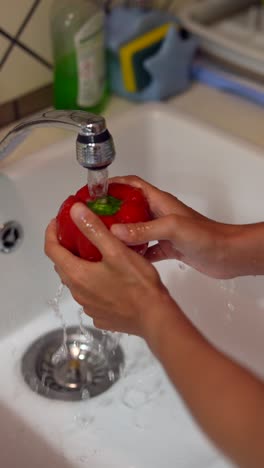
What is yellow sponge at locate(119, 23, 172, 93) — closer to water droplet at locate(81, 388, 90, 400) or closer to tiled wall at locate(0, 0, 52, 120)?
tiled wall at locate(0, 0, 52, 120)

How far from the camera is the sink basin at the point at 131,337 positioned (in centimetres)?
69

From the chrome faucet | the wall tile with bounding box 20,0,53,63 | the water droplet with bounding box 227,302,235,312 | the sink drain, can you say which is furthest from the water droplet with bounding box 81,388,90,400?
the wall tile with bounding box 20,0,53,63

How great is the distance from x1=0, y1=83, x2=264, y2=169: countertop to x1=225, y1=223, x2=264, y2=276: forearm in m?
0.23

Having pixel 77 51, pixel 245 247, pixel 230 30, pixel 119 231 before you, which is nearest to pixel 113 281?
pixel 119 231

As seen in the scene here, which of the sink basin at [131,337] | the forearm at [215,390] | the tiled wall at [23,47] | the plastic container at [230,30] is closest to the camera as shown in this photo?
the forearm at [215,390]

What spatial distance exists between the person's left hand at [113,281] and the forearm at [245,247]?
0.38ft

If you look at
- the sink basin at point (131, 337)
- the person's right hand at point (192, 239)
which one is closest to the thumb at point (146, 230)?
the person's right hand at point (192, 239)

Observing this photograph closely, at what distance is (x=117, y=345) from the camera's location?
81 centimetres

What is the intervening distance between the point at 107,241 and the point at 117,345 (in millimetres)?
321

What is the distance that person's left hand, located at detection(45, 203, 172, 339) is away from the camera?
51cm

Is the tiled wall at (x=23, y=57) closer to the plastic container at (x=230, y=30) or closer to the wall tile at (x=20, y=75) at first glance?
the wall tile at (x=20, y=75)

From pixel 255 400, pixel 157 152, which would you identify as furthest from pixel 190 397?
pixel 157 152

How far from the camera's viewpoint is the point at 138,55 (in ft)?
2.91

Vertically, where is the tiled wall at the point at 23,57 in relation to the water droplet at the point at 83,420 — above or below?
above
